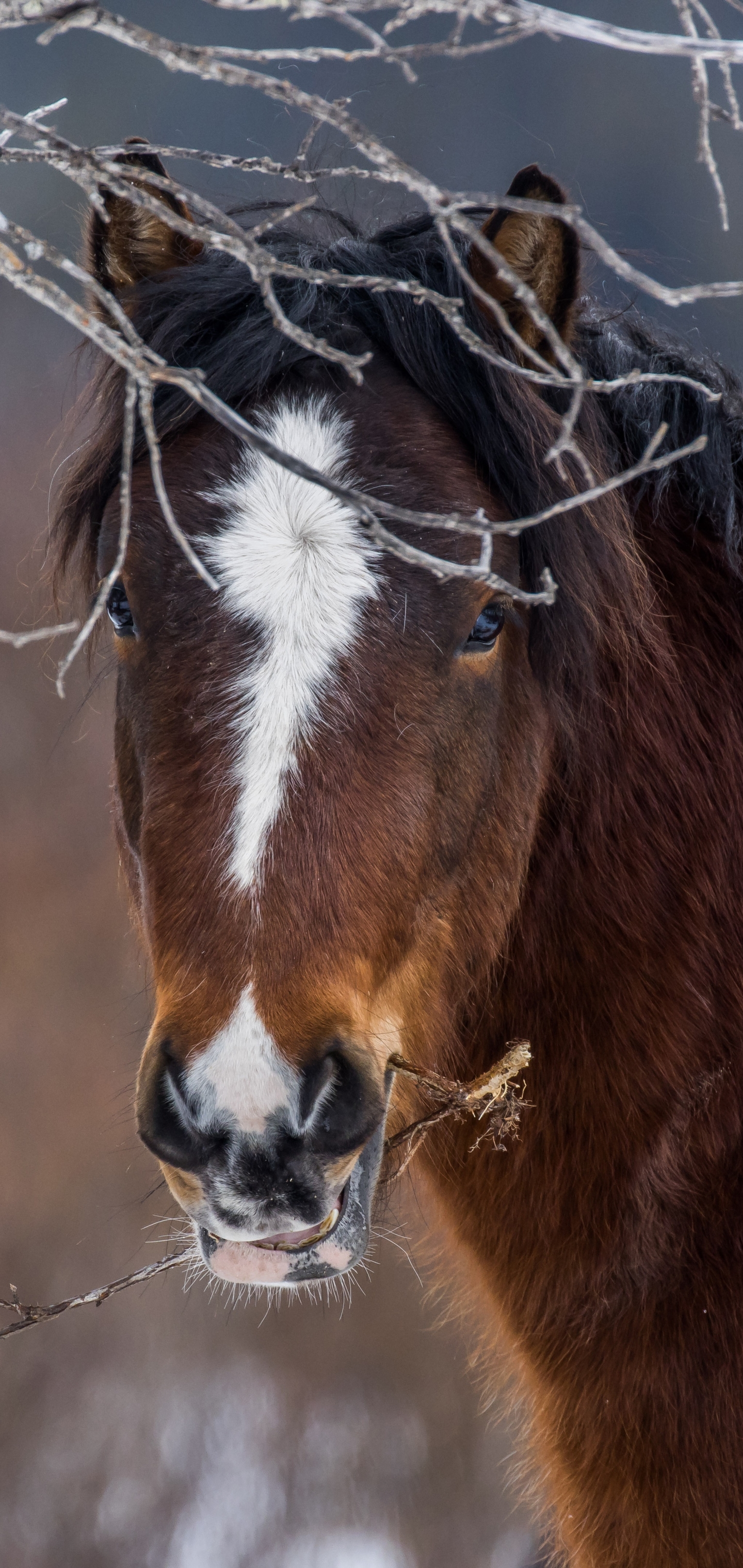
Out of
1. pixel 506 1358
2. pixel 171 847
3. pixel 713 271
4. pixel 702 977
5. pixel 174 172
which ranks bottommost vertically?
pixel 506 1358

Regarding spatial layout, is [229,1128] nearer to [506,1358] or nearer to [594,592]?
[594,592]

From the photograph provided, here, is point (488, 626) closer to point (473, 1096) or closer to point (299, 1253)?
point (473, 1096)

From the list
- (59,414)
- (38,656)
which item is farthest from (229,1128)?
(59,414)

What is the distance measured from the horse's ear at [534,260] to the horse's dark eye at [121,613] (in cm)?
44

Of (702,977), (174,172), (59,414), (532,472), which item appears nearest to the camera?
(532,472)

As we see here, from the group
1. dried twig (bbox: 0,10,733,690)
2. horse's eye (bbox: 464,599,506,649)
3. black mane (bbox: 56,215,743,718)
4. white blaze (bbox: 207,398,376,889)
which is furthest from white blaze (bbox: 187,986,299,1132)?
black mane (bbox: 56,215,743,718)

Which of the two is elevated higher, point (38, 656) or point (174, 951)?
point (174, 951)

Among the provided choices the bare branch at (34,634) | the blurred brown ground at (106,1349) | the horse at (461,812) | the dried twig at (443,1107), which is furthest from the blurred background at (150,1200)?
the bare branch at (34,634)

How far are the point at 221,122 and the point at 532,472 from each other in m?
1.92

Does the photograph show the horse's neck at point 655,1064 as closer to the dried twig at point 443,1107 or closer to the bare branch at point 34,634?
the dried twig at point 443,1107

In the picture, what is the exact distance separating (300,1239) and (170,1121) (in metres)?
0.15

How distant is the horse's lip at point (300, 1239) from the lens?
0.80 m

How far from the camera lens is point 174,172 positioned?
221 cm

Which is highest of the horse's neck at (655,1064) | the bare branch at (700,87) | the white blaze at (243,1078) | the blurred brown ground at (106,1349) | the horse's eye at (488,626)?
the bare branch at (700,87)
